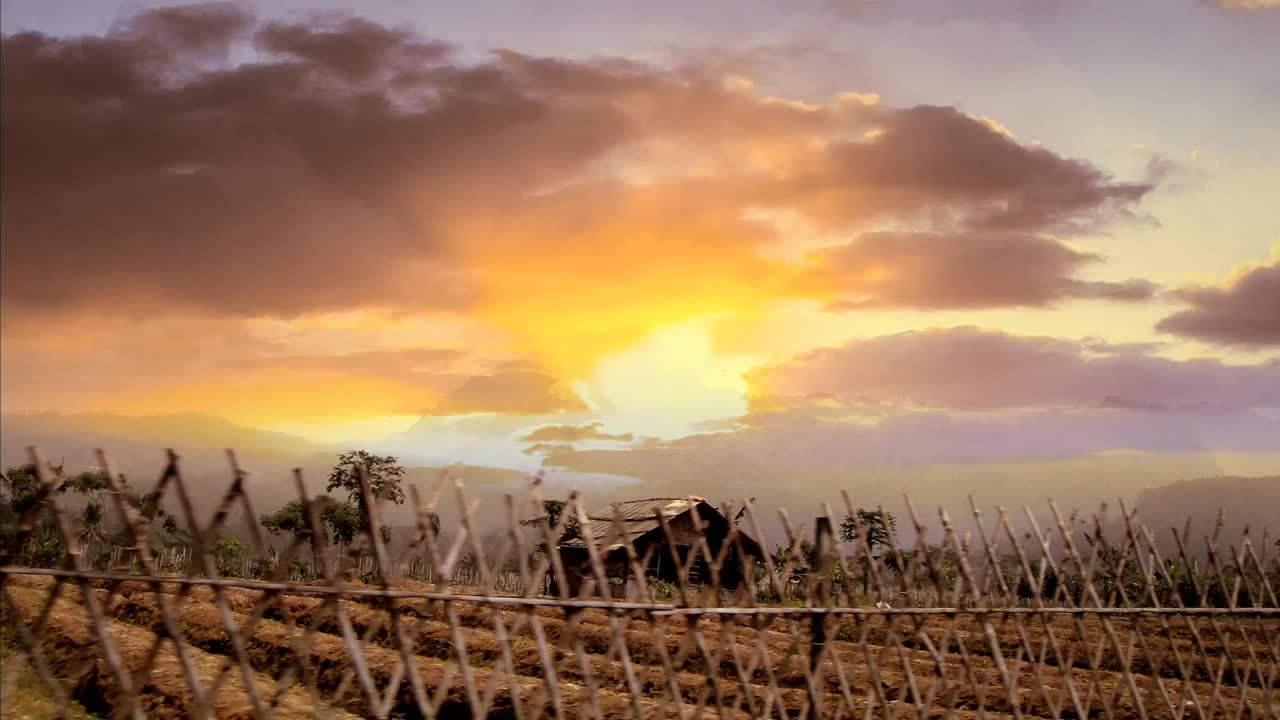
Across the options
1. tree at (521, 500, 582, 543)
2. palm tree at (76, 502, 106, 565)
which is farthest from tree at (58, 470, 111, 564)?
tree at (521, 500, 582, 543)

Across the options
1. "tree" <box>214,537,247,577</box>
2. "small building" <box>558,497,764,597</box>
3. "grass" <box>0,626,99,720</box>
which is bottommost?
"small building" <box>558,497,764,597</box>

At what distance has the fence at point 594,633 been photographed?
7.01m

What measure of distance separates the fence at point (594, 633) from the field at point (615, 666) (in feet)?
0.16

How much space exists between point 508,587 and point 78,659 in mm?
22729

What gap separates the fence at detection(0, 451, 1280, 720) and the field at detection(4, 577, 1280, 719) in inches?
1.9

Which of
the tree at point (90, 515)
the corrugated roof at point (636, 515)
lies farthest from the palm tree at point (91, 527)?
the corrugated roof at point (636, 515)

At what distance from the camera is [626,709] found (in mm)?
11883

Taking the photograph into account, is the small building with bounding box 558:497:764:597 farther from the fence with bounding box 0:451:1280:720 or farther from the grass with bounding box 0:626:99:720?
the grass with bounding box 0:626:99:720

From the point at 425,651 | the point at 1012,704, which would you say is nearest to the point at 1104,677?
the point at 1012,704

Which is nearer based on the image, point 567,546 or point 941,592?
point 941,592

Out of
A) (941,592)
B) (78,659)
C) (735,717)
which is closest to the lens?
(941,592)

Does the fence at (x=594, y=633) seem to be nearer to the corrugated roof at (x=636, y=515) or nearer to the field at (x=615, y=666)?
the field at (x=615, y=666)

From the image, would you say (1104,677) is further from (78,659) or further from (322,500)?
(78,659)

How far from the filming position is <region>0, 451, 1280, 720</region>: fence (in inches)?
276
